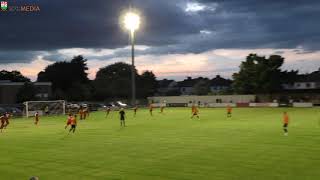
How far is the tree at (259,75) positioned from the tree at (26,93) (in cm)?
4937

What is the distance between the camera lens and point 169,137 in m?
32.9

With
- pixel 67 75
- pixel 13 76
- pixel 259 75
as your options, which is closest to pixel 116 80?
pixel 67 75

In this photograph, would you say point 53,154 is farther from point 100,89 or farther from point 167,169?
point 100,89

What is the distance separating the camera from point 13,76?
14962 centimetres

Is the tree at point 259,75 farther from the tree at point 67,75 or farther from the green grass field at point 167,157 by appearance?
the green grass field at point 167,157

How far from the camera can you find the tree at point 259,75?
371 feet

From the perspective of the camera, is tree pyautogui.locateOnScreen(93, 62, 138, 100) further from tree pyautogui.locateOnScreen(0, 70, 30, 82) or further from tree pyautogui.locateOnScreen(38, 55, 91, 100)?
tree pyautogui.locateOnScreen(0, 70, 30, 82)

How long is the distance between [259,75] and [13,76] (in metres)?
80.0

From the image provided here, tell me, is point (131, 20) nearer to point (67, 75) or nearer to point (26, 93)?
point (26, 93)

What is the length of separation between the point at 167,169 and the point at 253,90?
321 ft

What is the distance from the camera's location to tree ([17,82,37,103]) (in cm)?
10569

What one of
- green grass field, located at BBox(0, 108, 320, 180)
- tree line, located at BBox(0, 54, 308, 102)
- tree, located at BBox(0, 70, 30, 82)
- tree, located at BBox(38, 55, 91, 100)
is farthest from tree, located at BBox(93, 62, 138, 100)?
green grass field, located at BBox(0, 108, 320, 180)

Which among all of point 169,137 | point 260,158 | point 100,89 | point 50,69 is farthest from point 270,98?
point 260,158

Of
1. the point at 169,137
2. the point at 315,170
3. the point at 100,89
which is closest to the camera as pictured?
the point at 315,170
